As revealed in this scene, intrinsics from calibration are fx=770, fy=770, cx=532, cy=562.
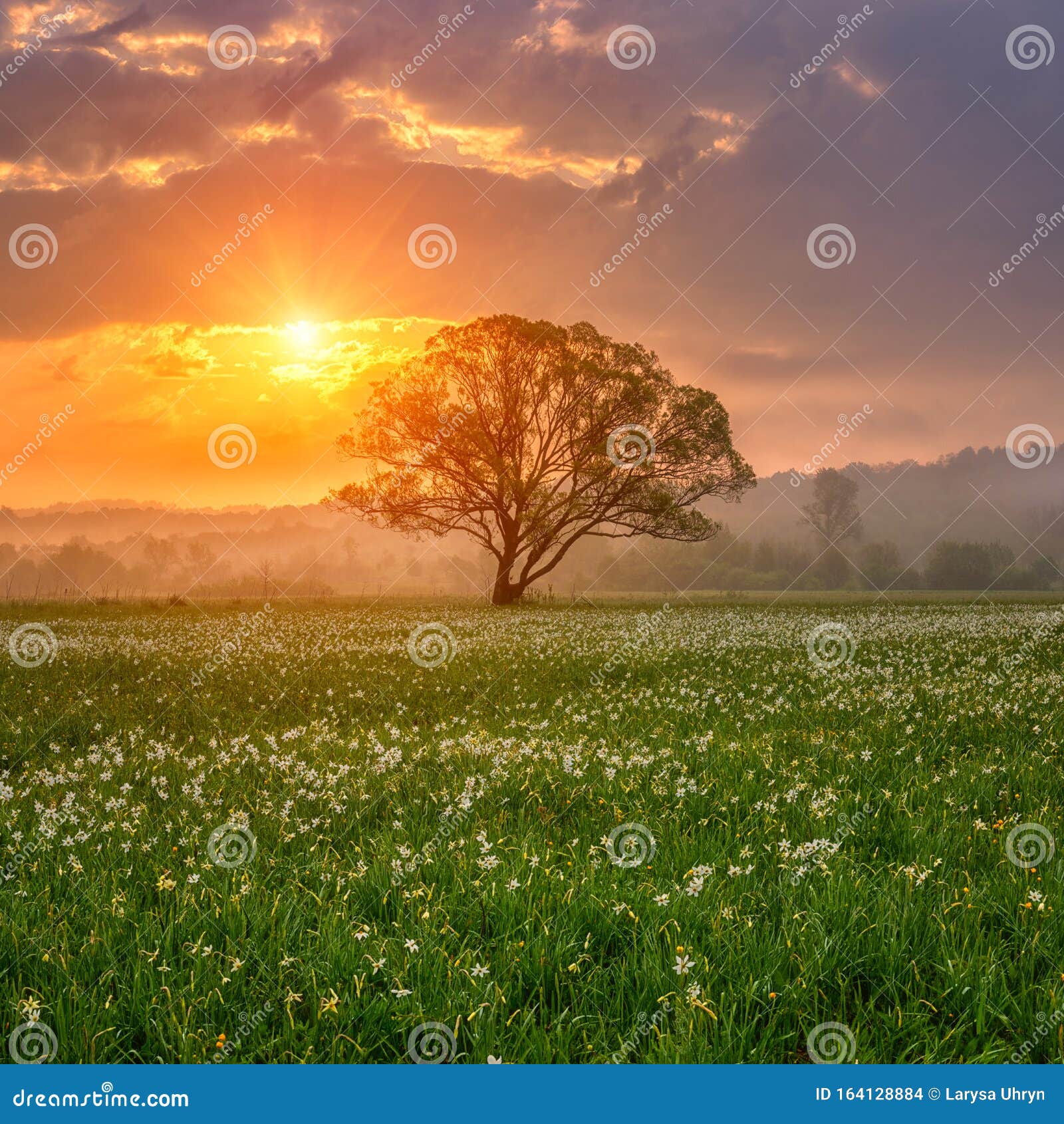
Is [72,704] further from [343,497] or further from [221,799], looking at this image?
[343,497]

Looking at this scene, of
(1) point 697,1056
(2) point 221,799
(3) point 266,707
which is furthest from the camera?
(3) point 266,707

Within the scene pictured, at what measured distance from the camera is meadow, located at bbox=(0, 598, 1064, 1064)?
3.35 m

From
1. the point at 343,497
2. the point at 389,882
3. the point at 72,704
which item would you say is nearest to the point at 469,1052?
the point at 389,882

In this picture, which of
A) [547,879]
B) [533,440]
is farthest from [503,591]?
[547,879]

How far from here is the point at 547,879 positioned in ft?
14.9

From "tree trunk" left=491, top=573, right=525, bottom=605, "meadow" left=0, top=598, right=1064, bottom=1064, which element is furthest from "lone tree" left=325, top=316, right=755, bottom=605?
"meadow" left=0, top=598, right=1064, bottom=1064

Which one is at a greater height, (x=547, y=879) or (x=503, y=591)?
(x=503, y=591)

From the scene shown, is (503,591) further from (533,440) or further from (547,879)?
(547,879)

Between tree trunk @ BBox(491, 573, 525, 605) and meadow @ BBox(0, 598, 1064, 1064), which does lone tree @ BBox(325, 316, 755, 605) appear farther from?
meadow @ BBox(0, 598, 1064, 1064)

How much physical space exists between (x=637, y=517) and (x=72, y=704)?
1393 inches

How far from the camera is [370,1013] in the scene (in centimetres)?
335

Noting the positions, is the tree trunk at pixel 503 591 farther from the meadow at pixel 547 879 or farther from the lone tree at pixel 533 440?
the meadow at pixel 547 879

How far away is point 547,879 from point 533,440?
39709mm

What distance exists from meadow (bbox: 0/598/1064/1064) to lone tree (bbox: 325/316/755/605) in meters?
31.3
